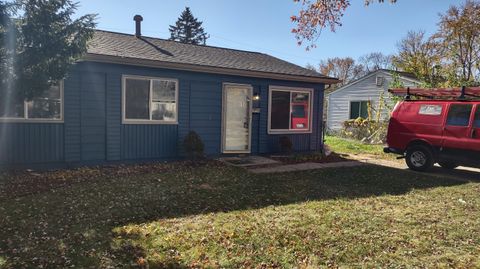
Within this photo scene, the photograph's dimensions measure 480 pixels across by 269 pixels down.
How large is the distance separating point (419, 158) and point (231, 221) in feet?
21.7

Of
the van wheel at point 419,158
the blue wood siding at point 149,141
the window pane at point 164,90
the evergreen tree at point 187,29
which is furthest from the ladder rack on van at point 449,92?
the evergreen tree at point 187,29

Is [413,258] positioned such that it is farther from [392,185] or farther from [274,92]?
[274,92]

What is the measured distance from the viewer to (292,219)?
491 cm

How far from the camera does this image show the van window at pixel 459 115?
8.35 meters

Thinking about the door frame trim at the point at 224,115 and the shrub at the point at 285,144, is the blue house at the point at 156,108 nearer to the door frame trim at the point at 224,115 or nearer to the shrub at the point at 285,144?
the door frame trim at the point at 224,115

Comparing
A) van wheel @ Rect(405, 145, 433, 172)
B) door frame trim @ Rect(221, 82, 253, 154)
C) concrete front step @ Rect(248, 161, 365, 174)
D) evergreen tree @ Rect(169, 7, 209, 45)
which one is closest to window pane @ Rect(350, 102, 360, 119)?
concrete front step @ Rect(248, 161, 365, 174)

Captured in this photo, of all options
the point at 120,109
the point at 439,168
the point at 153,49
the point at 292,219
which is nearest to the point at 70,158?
the point at 120,109

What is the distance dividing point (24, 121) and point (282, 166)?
6.12 metres

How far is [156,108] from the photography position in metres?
9.23

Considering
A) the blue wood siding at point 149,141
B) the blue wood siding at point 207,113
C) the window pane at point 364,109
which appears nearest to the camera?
the blue wood siding at point 149,141

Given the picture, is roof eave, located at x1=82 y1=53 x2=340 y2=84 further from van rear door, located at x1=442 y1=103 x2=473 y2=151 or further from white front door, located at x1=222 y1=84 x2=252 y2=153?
van rear door, located at x1=442 y1=103 x2=473 y2=151

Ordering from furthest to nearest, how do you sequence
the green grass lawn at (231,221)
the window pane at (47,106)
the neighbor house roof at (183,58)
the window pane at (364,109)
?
the window pane at (364,109)
the neighbor house roof at (183,58)
the window pane at (47,106)
the green grass lawn at (231,221)

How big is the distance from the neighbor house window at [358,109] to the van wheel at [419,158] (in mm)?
11418

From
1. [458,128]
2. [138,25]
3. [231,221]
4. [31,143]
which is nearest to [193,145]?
[31,143]
